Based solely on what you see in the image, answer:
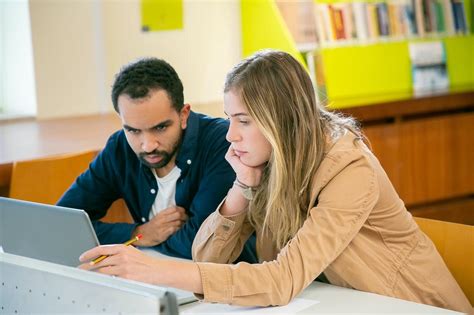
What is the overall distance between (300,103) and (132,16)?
3.05 m

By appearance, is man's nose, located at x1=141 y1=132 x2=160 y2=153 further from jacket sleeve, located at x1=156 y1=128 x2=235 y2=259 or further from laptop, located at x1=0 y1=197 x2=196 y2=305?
laptop, located at x1=0 y1=197 x2=196 y2=305

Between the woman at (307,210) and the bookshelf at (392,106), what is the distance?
2.70m

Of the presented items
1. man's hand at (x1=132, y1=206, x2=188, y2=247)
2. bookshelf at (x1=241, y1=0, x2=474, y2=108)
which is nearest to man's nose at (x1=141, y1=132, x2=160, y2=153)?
man's hand at (x1=132, y1=206, x2=188, y2=247)

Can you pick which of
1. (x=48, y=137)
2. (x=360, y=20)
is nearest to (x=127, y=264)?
(x=48, y=137)

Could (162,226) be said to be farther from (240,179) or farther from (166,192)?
(240,179)

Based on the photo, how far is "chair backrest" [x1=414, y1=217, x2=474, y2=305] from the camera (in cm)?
213

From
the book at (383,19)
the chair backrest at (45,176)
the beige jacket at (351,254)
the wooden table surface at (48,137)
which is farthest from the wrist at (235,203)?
the book at (383,19)

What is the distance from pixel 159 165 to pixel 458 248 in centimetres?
91

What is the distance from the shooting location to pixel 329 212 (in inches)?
75.4

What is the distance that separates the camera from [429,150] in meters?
5.09

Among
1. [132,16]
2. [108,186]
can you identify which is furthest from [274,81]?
[132,16]

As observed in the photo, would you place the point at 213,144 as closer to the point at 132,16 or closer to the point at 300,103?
the point at 300,103

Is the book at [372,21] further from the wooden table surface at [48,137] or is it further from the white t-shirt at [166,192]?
the white t-shirt at [166,192]

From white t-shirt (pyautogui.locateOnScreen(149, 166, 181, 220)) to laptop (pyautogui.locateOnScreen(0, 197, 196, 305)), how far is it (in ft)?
1.75
